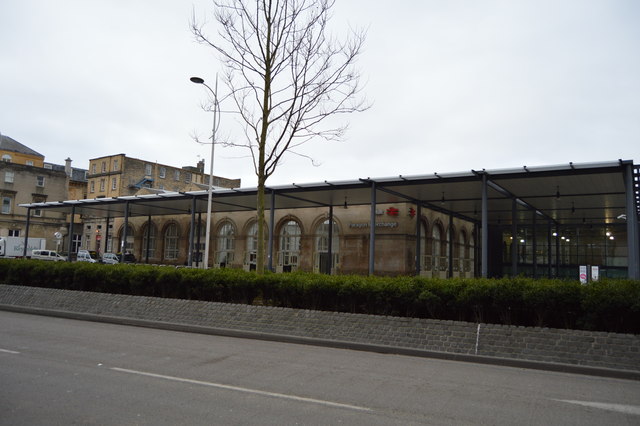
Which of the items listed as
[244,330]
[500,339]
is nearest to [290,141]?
[244,330]

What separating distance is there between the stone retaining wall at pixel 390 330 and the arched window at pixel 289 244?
23.5 m

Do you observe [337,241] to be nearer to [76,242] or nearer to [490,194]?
[490,194]

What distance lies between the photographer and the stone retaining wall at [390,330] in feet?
29.6

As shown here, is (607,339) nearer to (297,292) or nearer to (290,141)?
(297,292)

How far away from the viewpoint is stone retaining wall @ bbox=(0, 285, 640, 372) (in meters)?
9.02

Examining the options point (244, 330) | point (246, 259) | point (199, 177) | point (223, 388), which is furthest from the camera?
point (199, 177)

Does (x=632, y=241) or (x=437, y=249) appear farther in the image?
(x=437, y=249)

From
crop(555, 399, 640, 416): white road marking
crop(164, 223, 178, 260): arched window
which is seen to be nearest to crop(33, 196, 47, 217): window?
crop(164, 223, 178, 260): arched window

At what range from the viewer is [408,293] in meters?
11.3

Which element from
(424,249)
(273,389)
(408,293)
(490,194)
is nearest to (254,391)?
(273,389)

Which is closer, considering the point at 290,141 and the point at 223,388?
the point at 223,388

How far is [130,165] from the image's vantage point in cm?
6253

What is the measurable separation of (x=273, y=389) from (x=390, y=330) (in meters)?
4.50

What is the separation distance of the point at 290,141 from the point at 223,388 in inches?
379
